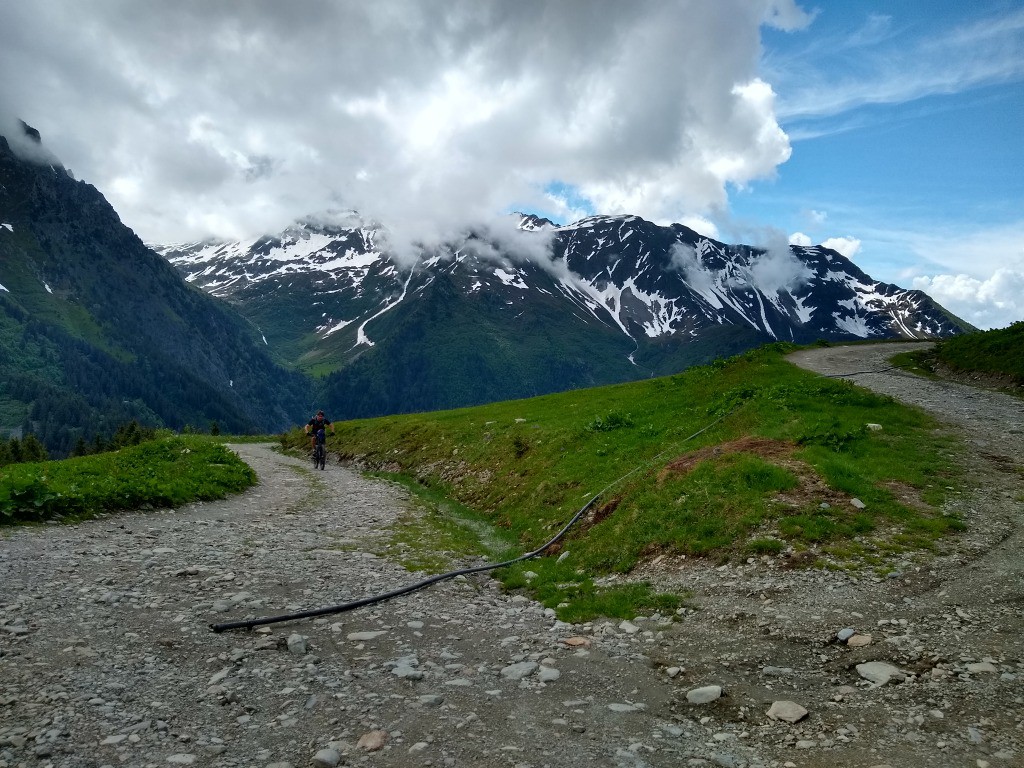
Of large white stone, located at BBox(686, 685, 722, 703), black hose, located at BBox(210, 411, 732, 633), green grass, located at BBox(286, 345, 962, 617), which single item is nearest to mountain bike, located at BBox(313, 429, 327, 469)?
green grass, located at BBox(286, 345, 962, 617)

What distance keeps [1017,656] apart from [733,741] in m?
4.66

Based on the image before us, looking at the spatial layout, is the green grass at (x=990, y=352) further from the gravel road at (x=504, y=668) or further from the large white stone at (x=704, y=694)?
the large white stone at (x=704, y=694)

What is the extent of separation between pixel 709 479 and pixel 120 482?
839 inches

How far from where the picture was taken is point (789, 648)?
9.61m

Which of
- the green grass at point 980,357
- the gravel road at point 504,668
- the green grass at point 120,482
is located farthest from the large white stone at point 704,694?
the green grass at point 980,357

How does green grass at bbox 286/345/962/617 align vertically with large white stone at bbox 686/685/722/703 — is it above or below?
above

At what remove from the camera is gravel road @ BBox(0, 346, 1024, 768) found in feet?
23.1

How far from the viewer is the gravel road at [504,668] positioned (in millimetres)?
7031

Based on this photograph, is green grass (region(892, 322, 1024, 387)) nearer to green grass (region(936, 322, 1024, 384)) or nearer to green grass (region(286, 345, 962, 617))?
green grass (region(936, 322, 1024, 384))

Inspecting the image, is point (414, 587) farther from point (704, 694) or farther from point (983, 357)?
point (983, 357)

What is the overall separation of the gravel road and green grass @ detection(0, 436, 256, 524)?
142 inches

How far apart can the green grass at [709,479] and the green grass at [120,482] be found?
1227 centimetres

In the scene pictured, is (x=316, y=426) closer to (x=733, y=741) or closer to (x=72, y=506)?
(x=72, y=506)

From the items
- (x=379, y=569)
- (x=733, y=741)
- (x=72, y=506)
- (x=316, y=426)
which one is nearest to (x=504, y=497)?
(x=379, y=569)
